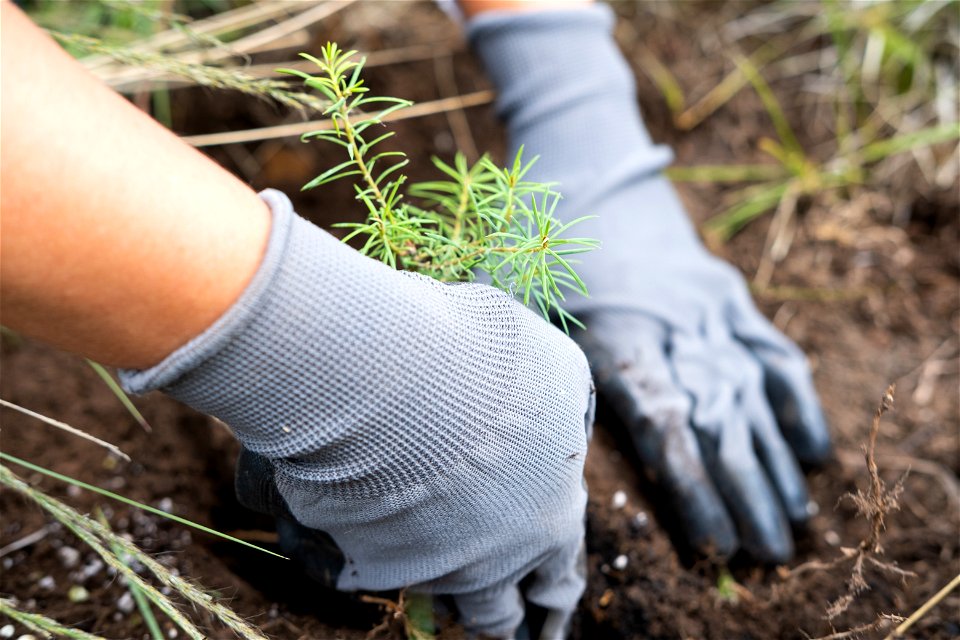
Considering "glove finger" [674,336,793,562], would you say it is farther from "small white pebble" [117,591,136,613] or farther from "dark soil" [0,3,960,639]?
"small white pebble" [117,591,136,613]

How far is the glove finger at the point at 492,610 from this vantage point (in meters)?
1.07

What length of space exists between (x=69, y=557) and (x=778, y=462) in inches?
45.1

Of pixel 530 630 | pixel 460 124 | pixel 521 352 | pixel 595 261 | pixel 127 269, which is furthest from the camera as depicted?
pixel 460 124

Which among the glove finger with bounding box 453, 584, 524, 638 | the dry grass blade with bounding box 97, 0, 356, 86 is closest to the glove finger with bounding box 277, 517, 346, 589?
the glove finger with bounding box 453, 584, 524, 638

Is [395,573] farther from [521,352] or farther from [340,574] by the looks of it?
[521,352]

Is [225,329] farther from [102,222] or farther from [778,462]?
[778,462]

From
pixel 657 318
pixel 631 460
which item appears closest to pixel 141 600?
pixel 631 460

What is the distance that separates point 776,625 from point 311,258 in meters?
0.92

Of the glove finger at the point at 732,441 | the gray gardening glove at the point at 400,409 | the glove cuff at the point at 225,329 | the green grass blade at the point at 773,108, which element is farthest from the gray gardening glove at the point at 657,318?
the glove cuff at the point at 225,329

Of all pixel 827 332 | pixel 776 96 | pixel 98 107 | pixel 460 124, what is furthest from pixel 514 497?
pixel 776 96

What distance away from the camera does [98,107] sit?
2.51ft

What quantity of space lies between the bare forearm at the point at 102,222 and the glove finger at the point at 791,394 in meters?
1.02

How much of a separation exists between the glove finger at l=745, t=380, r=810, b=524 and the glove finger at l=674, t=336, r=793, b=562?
0.05 ft

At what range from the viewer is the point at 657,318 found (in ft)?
4.86
